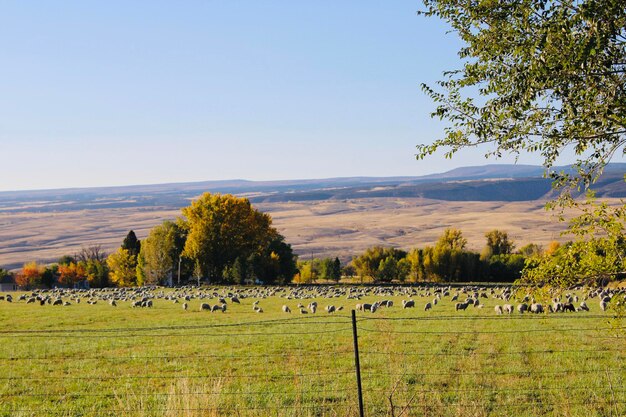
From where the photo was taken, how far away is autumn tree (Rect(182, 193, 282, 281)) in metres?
83.2

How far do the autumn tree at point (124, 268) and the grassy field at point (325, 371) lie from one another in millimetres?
72069

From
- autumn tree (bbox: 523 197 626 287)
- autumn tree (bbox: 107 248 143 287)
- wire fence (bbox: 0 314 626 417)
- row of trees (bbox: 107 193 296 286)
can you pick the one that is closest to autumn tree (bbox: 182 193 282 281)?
row of trees (bbox: 107 193 296 286)

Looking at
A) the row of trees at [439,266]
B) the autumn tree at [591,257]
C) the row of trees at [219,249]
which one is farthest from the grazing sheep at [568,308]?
the row of trees at [439,266]

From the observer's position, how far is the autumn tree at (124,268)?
96.6m

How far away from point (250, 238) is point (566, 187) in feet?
247

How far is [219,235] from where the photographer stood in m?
83.9

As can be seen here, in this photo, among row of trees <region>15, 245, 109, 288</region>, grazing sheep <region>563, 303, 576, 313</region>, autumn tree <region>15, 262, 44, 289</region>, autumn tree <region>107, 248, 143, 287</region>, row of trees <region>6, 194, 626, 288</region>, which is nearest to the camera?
grazing sheep <region>563, 303, 576, 313</region>

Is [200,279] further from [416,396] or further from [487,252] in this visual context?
[416,396]

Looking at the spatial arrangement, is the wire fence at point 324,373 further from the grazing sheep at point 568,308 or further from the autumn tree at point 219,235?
the autumn tree at point 219,235

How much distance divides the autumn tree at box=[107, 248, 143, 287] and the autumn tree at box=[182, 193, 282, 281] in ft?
52.5

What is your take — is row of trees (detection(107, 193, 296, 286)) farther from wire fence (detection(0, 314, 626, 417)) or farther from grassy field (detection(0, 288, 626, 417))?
wire fence (detection(0, 314, 626, 417))

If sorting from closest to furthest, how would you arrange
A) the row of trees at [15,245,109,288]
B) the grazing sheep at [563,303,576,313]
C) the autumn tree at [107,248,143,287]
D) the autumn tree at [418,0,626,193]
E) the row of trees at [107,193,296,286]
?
the autumn tree at [418,0,626,193], the grazing sheep at [563,303,576,313], the row of trees at [107,193,296,286], the autumn tree at [107,248,143,287], the row of trees at [15,245,109,288]

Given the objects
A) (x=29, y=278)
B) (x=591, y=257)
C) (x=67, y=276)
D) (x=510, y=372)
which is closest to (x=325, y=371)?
(x=510, y=372)

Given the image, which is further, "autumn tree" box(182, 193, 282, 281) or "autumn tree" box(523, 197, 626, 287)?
"autumn tree" box(182, 193, 282, 281)
